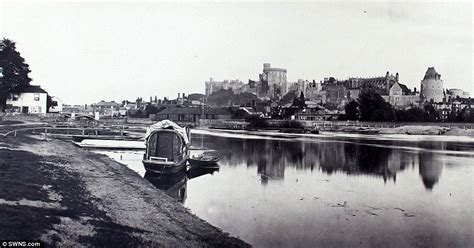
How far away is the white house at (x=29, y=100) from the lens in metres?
65.6

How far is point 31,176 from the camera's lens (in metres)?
18.3

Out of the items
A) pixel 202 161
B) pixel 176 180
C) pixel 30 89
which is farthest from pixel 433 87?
pixel 176 180

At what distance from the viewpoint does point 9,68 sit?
58.8m

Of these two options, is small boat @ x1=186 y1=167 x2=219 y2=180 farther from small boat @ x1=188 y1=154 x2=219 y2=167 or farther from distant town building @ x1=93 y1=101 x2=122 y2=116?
distant town building @ x1=93 y1=101 x2=122 y2=116

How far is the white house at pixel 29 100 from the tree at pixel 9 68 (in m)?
3.20

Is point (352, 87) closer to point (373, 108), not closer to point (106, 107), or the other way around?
point (373, 108)

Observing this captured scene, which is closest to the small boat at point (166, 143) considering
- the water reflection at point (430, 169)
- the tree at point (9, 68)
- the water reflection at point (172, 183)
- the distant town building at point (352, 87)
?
the water reflection at point (172, 183)

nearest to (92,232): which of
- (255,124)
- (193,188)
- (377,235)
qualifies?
(377,235)

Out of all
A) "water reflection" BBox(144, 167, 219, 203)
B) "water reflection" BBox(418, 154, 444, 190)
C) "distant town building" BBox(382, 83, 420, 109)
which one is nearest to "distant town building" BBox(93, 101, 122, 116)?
"distant town building" BBox(382, 83, 420, 109)

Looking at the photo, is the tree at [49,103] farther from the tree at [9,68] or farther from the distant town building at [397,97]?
the distant town building at [397,97]

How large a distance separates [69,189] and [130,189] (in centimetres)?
363

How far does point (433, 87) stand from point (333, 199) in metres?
123

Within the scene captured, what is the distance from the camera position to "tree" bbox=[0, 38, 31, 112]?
58062 mm

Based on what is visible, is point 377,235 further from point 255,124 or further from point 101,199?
point 255,124
